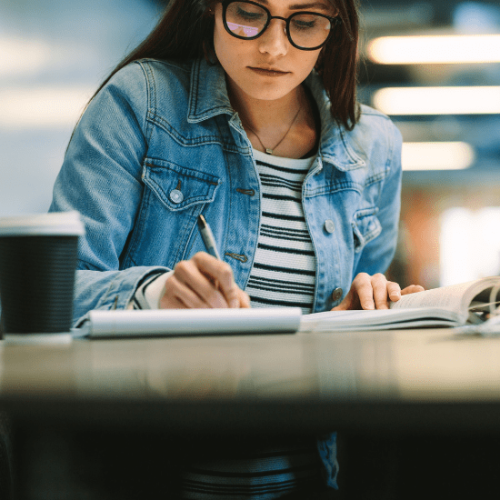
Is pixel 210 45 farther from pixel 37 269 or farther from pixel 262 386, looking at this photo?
pixel 262 386

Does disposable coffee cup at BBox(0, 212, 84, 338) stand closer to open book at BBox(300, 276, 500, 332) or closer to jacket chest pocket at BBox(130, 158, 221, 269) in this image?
open book at BBox(300, 276, 500, 332)

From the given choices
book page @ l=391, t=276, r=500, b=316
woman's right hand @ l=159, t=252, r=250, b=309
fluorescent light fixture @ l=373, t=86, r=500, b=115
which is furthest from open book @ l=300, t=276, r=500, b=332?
fluorescent light fixture @ l=373, t=86, r=500, b=115

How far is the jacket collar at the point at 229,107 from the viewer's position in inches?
50.2

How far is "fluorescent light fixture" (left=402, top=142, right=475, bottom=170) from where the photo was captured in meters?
7.50

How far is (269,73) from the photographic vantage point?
1194 mm

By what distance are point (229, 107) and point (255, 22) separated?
0.21 m

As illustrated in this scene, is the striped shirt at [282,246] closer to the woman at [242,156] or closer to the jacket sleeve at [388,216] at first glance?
the woman at [242,156]

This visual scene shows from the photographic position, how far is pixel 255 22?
1.14 meters

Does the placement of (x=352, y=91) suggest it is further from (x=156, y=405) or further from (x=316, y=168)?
(x=156, y=405)

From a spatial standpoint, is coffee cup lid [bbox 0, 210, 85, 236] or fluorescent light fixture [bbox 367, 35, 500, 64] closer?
coffee cup lid [bbox 0, 210, 85, 236]

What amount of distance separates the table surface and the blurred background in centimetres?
67

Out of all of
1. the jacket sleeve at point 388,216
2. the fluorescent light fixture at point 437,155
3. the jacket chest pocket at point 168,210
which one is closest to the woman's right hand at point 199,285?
the jacket chest pocket at point 168,210

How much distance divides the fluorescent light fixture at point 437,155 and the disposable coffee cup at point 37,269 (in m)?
7.41

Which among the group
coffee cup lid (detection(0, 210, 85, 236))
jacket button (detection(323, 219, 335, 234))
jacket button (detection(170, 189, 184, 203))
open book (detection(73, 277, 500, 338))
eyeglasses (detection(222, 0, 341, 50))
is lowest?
A: open book (detection(73, 277, 500, 338))
